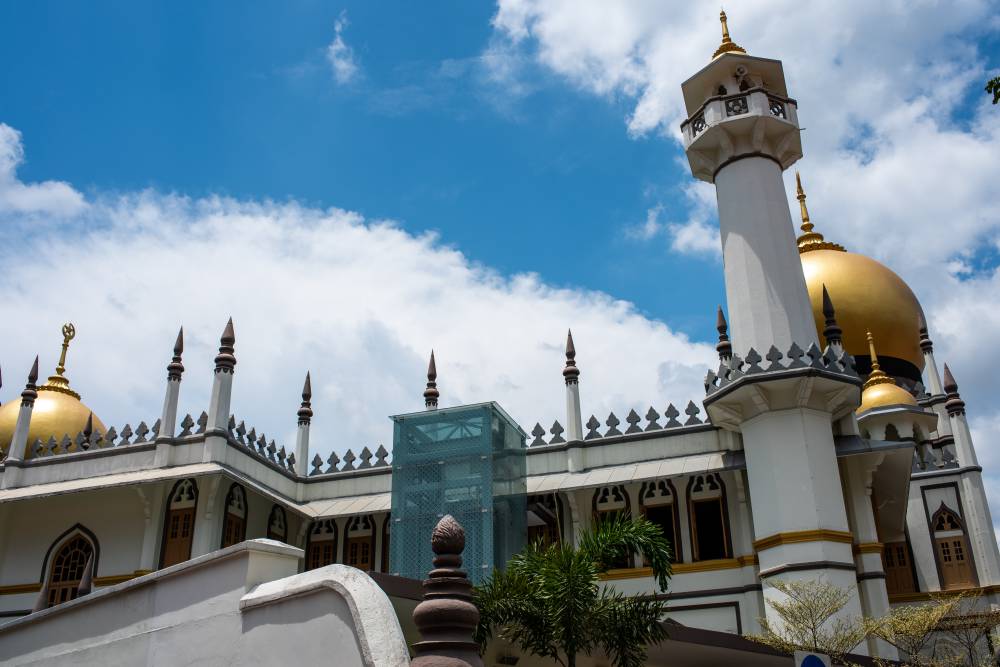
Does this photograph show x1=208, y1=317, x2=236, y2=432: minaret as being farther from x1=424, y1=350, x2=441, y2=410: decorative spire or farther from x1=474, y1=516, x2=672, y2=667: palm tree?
x1=474, y1=516, x2=672, y2=667: palm tree

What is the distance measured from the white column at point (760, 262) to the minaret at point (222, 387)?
10887mm

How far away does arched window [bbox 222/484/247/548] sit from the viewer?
64.8ft

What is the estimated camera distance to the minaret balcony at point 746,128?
20.9 meters

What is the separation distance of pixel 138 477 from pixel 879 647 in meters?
15.0

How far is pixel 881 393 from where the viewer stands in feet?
97.1

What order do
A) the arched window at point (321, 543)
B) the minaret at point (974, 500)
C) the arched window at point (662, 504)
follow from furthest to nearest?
the minaret at point (974, 500) < the arched window at point (321, 543) < the arched window at point (662, 504)

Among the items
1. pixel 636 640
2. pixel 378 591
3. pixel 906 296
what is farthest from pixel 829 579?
pixel 906 296

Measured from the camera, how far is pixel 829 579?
1650 cm

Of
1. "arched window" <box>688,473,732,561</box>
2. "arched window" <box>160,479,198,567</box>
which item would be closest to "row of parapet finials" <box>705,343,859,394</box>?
"arched window" <box>688,473,732,561</box>

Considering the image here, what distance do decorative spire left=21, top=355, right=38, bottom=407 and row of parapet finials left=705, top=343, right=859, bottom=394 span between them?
16.1 meters

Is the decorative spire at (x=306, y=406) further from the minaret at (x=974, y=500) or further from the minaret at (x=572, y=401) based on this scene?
the minaret at (x=974, y=500)

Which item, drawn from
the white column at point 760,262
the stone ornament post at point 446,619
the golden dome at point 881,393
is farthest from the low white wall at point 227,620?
the golden dome at point 881,393

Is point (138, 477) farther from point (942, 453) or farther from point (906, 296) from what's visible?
point (906, 296)

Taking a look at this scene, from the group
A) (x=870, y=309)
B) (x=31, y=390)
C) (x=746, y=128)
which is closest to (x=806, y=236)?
(x=870, y=309)
